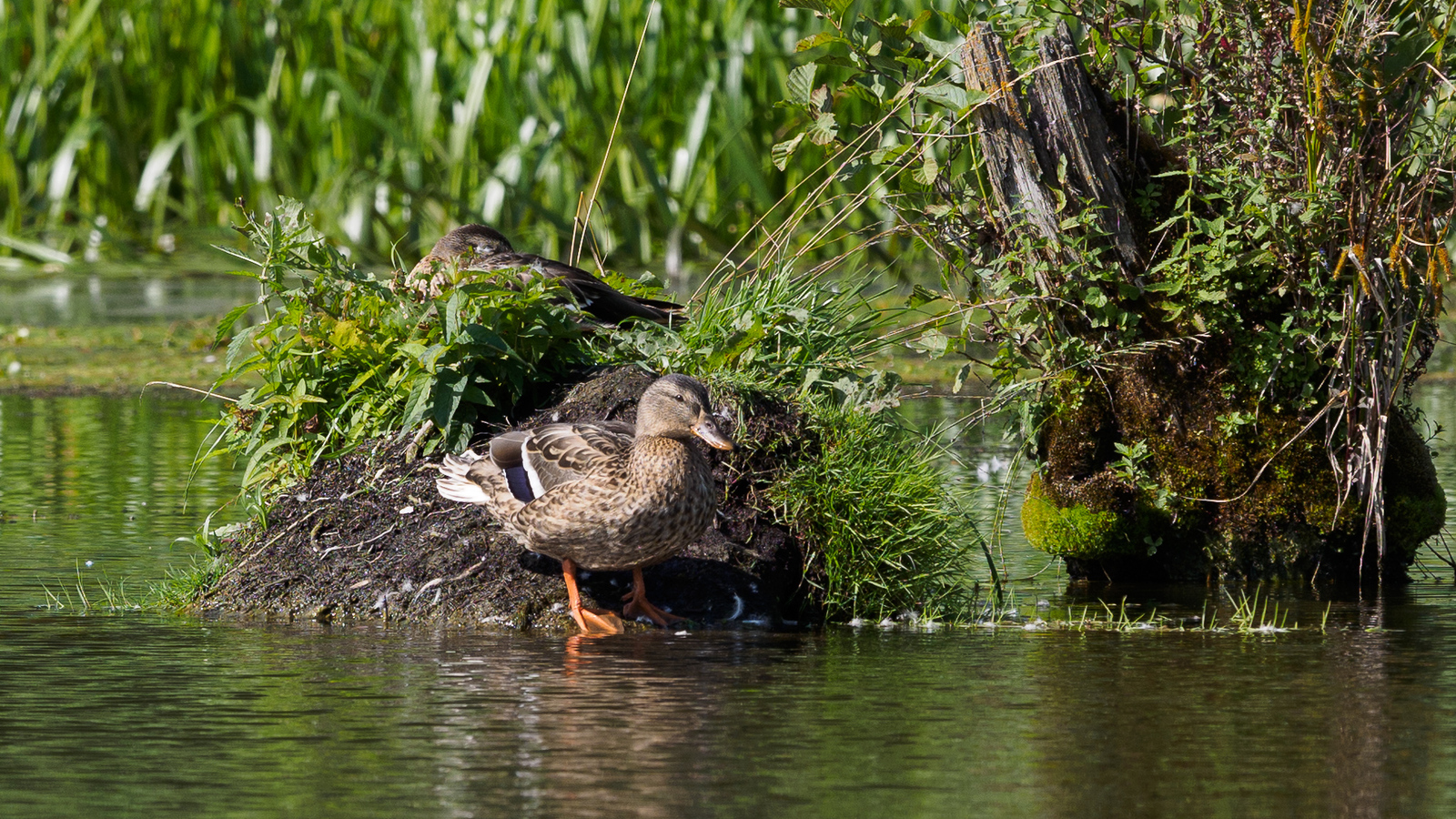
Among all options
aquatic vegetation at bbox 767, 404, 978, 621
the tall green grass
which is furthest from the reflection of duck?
the tall green grass

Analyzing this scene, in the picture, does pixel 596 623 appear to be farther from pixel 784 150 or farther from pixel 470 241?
pixel 470 241

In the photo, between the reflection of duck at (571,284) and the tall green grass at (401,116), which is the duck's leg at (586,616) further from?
the tall green grass at (401,116)

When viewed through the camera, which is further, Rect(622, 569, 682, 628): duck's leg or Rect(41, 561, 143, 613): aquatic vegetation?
Rect(41, 561, 143, 613): aquatic vegetation

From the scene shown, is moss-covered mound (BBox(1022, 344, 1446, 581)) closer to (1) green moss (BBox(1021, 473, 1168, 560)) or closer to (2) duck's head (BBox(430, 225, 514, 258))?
(1) green moss (BBox(1021, 473, 1168, 560))

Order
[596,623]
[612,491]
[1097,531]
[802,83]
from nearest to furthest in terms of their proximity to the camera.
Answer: [612,491]
[596,623]
[802,83]
[1097,531]

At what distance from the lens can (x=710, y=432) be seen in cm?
566

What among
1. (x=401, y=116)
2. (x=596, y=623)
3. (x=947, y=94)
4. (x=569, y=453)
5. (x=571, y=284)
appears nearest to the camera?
(x=596, y=623)

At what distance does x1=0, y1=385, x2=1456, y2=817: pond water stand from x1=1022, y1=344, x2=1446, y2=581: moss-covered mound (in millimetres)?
320

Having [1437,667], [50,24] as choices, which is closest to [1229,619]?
[1437,667]

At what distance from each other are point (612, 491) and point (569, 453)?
326mm

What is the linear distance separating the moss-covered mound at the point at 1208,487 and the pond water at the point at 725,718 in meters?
0.32

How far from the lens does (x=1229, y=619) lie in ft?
20.1

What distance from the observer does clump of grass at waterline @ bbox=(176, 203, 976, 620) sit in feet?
20.4

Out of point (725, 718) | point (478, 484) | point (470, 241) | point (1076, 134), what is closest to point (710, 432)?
point (478, 484)
